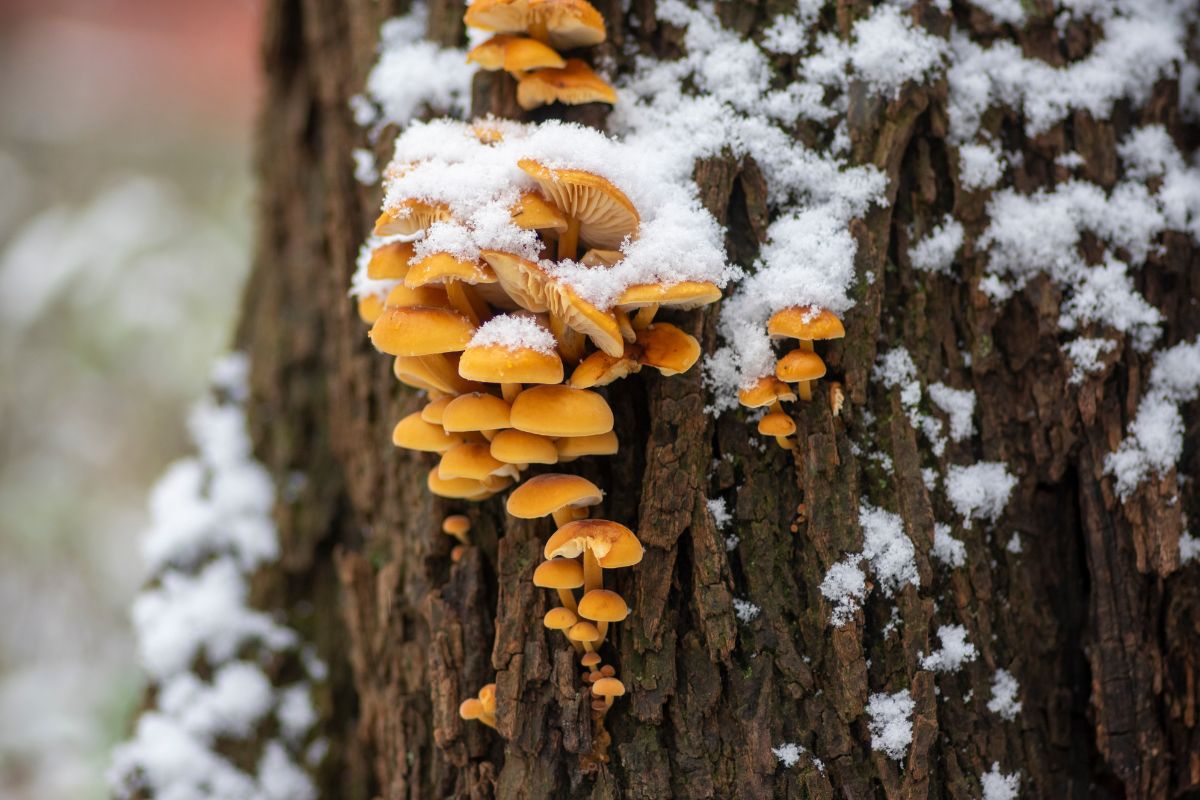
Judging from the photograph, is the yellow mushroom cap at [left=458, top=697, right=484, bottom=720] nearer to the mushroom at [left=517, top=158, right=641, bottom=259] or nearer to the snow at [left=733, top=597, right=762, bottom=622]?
the snow at [left=733, top=597, right=762, bottom=622]

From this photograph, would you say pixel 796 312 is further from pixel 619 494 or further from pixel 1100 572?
pixel 1100 572

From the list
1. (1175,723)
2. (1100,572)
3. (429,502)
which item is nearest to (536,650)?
(429,502)

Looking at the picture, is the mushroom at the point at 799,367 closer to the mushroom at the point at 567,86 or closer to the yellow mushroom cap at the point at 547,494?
the yellow mushroom cap at the point at 547,494

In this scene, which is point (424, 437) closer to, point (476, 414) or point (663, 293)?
point (476, 414)

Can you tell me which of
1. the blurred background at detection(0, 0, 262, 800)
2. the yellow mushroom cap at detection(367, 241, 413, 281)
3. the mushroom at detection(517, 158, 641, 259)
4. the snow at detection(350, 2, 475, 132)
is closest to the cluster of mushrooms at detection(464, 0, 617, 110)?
the snow at detection(350, 2, 475, 132)

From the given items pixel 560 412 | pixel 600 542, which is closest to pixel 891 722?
pixel 600 542

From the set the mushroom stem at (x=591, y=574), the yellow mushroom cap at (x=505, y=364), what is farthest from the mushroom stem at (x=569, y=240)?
the mushroom stem at (x=591, y=574)
